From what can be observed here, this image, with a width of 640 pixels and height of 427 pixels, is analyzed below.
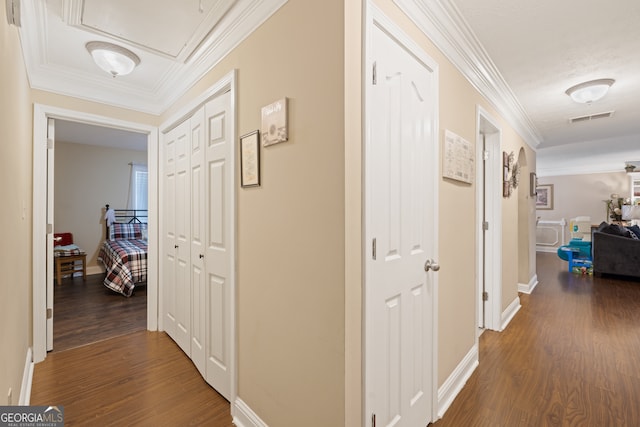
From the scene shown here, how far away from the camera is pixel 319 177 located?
1271 millimetres

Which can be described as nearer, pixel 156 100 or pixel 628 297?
pixel 156 100

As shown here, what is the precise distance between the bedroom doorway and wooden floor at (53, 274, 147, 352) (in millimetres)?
11

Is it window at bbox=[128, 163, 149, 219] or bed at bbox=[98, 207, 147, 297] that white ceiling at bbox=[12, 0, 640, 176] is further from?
window at bbox=[128, 163, 149, 219]

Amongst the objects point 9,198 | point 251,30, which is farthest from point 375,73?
point 9,198

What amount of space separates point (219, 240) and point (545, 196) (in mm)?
10085

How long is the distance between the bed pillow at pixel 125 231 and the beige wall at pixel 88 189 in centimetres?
31

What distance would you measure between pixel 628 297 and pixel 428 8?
5096 mm

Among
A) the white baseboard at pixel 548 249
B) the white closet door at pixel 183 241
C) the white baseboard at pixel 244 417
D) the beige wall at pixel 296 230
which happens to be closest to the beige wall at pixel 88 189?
the white closet door at pixel 183 241

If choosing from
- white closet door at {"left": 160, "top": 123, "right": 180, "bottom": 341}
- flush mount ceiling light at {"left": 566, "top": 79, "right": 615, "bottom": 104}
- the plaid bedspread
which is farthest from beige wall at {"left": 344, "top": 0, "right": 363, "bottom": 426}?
the plaid bedspread

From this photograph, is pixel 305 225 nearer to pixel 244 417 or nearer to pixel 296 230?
pixel 296 230

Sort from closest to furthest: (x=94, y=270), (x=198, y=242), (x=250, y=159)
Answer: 1. (x=250, y=159)
2. (x=198, y=242)
3. (x=94, y=270)

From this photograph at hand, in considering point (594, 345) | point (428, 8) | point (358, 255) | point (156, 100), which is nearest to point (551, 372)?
point (594, 345)

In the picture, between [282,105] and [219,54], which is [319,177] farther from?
[219,54]

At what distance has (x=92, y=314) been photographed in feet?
11.4
